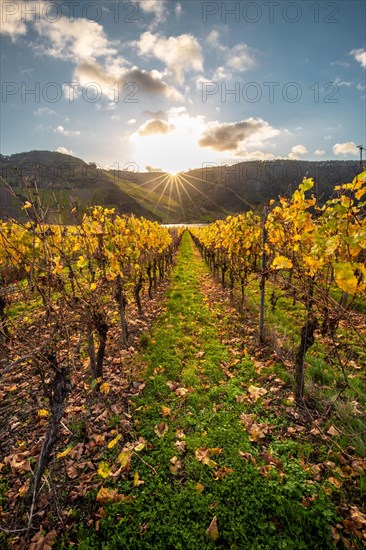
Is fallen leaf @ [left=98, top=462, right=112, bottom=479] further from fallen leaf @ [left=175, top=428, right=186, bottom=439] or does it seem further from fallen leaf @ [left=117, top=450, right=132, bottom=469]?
fallen leaf @ [left=175, top=428, right=186, bottom=439]

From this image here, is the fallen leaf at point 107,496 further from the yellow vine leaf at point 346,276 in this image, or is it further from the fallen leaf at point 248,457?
the yellow vine leaf at point 346,276

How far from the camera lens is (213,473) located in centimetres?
358

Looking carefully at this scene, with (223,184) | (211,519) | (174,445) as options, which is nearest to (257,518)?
(211,519)

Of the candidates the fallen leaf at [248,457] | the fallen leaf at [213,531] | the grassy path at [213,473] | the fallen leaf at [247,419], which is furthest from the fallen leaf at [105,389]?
the fallen leaf at [213,531]

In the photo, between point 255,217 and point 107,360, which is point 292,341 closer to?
point 255,217

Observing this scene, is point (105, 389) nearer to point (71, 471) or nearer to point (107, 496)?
point (71, 471)

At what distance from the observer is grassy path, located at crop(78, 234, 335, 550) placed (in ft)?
9.58

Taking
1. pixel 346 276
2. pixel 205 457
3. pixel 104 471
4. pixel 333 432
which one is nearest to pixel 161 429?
pixel 205 457

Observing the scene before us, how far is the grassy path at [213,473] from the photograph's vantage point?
2920 millimetres

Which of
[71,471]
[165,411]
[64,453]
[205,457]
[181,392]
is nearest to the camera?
[64,453]

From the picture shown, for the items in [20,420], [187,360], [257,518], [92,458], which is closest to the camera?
[257,518]

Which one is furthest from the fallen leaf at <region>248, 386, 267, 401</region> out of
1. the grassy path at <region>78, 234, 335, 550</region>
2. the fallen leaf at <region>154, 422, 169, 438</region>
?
the fallen leaf at <region>154, 422, 169, 438</region>

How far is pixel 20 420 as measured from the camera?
4.68 meters

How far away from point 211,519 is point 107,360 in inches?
160
